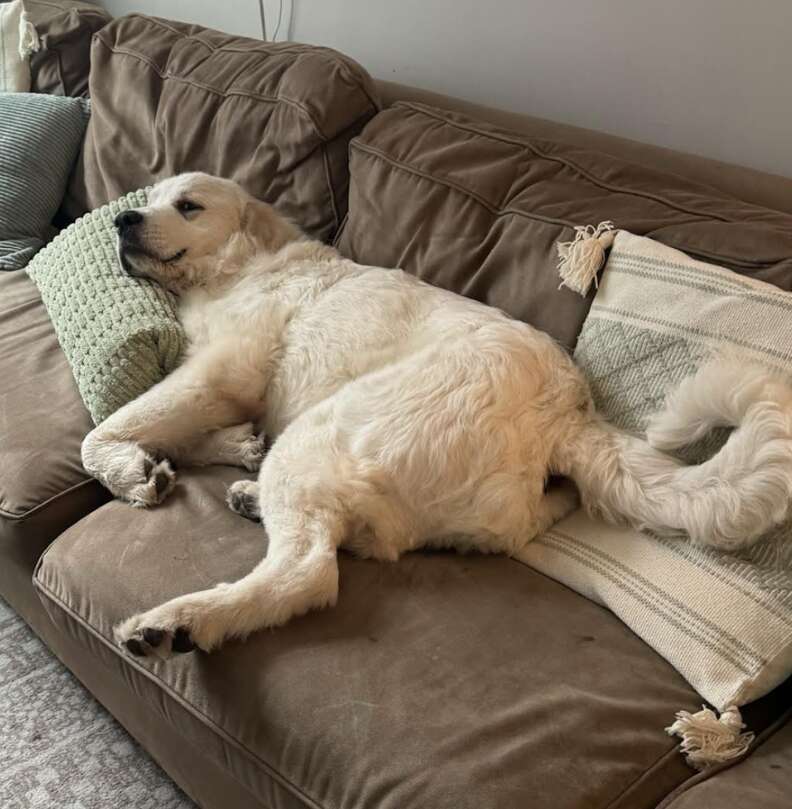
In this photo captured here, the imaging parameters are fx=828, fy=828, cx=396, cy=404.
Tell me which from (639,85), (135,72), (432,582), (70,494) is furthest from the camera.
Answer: (135,72)

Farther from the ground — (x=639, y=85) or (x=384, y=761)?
(x=639, y=85)

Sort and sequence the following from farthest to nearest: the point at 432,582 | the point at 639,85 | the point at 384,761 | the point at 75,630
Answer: the point at 639,85 → the point at 75,630 → the point at 432,582 → the point at 384,761

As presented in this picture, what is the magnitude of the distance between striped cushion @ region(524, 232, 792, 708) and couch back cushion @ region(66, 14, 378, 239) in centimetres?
96

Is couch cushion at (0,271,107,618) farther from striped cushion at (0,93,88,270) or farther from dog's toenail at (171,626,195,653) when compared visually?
striped cushion at (0,93,88,270)

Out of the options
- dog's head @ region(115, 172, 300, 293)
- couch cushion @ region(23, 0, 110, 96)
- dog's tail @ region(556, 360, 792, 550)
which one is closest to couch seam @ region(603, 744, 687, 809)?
dog's tail @ region(556, 360, 792, 550)

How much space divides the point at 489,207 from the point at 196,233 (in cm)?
79

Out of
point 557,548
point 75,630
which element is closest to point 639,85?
point 557,548

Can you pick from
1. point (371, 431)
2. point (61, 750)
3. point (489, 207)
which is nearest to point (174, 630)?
point (371, 431)

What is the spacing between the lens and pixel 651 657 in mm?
1342

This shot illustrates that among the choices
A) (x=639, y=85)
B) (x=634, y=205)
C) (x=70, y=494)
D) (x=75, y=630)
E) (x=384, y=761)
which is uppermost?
(x=639, y=85)

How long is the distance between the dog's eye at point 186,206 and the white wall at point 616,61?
95cm

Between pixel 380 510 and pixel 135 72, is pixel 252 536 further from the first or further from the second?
pixel 135 72

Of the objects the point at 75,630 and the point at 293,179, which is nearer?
the point at 75,630

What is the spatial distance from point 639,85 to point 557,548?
133cm
